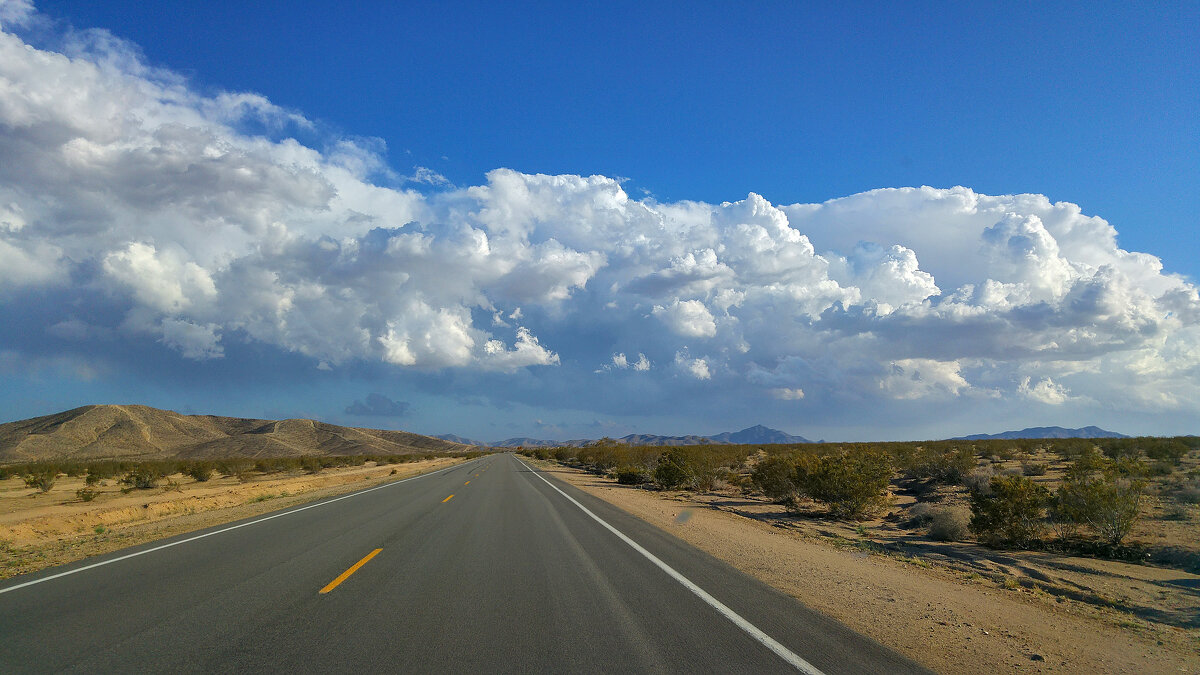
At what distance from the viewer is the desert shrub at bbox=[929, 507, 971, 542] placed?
13.4 metres

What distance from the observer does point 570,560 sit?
9.38 meters

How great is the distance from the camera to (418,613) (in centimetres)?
626

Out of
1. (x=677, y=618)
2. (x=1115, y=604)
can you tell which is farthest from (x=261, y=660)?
(x=1115, y=604)

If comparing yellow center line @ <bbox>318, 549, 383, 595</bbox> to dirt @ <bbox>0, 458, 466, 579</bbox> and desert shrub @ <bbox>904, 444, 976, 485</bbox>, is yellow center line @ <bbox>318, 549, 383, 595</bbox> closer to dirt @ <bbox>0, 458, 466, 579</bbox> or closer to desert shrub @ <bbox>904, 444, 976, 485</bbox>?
dirt @ <bbox>0, 458, 466, 579</bbox>

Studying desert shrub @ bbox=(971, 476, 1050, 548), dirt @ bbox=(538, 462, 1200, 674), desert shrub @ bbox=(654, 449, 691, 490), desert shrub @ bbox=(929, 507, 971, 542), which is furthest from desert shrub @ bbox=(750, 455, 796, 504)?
desert shrub @ bbox=(971, 476, 1050, 548)

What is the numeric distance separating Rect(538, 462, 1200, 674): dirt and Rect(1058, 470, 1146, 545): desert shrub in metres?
0.98

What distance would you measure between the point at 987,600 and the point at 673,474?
21.9 meters

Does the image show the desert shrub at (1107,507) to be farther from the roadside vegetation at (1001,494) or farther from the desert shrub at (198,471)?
the desert shrub at (198,471)

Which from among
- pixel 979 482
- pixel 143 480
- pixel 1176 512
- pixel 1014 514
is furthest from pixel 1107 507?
pixel 143 480

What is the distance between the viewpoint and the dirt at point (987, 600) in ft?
18.4

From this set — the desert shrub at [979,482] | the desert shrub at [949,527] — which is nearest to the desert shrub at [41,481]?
the desert shrub at [949,527]

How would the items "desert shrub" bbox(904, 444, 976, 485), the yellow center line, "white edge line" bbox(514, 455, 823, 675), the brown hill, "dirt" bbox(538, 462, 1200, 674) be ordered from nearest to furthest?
"white edge line" bbox(514, 455, 823, 675) → "dirt" bbox(538, 462, 1200, 674) → the yellow center line → "desert shrub" bbox(904, 444, 976, 485) → the brown hill

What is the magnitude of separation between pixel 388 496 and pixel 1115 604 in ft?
69.2

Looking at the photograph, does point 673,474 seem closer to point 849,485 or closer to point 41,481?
point 849,485
